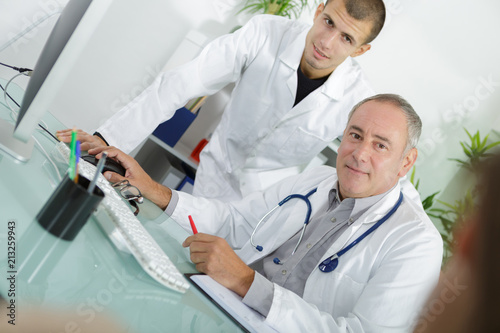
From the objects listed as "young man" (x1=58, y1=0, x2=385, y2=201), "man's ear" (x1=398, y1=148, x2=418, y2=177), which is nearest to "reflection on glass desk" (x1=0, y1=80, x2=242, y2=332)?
"man's ear" (x1=398, y1=148, x2=418, y2=177)

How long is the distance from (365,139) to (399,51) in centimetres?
181

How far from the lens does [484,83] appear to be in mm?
3279

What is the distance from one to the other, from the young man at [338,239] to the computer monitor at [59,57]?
1.58 ft

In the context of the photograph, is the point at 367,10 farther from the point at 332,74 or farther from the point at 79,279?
the point at 79,279

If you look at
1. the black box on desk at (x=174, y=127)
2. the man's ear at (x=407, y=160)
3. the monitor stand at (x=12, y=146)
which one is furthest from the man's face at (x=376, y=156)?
the black box on desk at (x=174, y=127)

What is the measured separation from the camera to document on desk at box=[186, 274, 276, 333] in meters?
1.06

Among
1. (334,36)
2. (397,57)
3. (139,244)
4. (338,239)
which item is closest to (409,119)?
(338,239)

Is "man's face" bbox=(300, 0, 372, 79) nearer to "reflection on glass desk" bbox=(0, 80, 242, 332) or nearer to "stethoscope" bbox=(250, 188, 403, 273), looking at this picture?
"stethoscope" bbox=(250, 188, 403, 273)

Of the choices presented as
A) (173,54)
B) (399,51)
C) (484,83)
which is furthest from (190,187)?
(484,83)

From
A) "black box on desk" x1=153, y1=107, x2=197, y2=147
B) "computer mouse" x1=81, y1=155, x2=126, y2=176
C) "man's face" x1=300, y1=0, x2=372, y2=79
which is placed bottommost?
"black box on desk" x1=153, y1=107, x2=197, y2=147

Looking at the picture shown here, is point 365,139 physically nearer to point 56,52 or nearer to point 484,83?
point 56,52

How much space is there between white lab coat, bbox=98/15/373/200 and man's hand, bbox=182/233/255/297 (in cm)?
107

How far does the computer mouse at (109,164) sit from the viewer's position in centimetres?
143

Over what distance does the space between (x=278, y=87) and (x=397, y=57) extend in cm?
131
